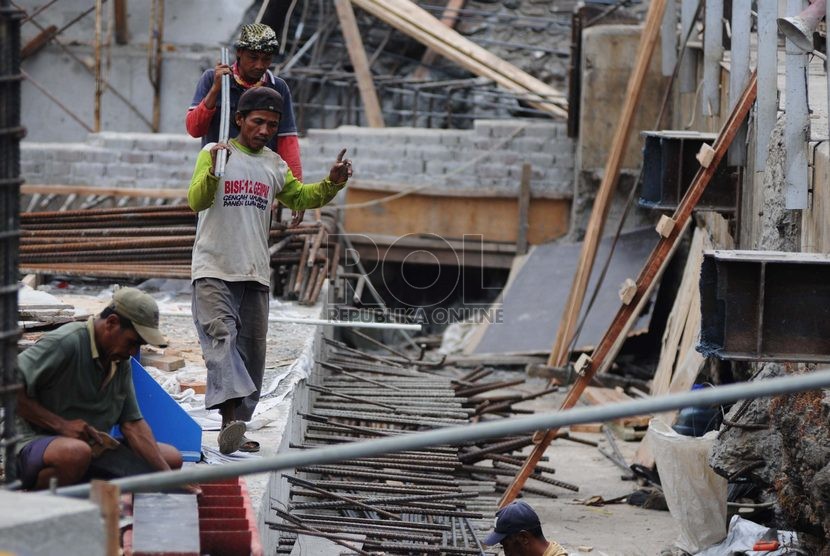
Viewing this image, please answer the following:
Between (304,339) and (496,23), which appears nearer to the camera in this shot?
(304,339)

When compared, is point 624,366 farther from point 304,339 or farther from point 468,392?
point 304,339

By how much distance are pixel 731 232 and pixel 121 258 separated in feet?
16.4

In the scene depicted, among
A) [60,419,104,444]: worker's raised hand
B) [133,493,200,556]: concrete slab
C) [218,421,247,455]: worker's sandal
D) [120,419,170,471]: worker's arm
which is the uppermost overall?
[60,419,104,444]: worker's raised hand

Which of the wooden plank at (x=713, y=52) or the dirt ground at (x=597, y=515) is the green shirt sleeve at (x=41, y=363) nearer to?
the dirt ground at (x=597, y=515)

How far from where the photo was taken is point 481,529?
24.8 feet

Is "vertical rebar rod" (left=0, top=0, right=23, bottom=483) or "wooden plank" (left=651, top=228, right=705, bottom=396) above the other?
"vertical rebar rod" (left=0, top=0, right=23, bottom=483)

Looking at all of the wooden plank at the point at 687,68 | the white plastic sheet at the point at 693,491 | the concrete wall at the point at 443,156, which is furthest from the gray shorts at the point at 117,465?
the concrete wall at the point at 443,156

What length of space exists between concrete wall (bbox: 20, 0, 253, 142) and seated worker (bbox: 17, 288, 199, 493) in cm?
1537

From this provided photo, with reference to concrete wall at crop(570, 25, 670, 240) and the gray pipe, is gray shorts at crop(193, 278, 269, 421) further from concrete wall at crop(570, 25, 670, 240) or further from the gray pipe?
concrete wall at crop(570, 25, 670, 240)

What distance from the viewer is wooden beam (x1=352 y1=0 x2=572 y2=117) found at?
17.0 m

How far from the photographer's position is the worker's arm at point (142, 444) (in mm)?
5207

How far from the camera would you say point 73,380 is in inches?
198

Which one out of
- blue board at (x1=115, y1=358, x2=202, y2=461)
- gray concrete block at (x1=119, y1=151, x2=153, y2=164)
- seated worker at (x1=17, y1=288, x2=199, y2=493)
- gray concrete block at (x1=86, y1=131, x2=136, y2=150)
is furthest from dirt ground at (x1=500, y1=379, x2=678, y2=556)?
gray concrete block at (x1=86, y1=131, x2=136, y2=150)

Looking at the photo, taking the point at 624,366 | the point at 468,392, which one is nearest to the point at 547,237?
the point at 624,366
